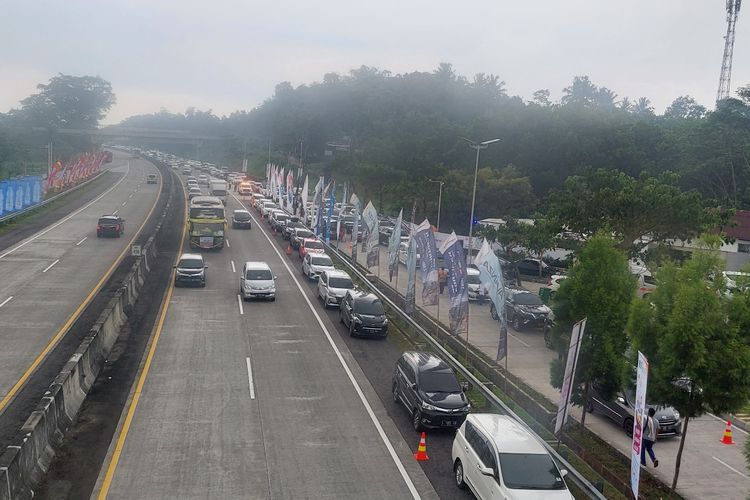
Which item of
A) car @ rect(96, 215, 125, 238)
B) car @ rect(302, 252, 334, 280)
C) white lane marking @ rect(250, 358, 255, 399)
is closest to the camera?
white lane marking @ rect(250, 358, 255, 399)

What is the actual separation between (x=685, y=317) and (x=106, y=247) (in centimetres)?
4055

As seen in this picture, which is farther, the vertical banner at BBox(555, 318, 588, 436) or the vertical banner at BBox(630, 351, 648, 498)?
the vertical banner at BBox(555, 318, 588, 436)

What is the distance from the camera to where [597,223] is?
113ft

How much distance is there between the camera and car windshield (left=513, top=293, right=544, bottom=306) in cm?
3244

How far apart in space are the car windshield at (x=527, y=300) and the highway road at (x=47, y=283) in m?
20.3

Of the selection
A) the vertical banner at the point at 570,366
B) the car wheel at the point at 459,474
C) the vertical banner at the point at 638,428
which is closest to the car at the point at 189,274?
the car wheel at the point at 459,474

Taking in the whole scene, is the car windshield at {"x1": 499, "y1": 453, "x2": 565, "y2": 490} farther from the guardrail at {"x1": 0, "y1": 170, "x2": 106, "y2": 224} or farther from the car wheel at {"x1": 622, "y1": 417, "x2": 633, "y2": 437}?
the guardrail at {"x1": 0, "y1": 170, "x2": 106, "y2": 224}

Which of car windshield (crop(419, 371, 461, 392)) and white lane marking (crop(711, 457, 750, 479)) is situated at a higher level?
car windshield (crop(419, 371, 461, 392))

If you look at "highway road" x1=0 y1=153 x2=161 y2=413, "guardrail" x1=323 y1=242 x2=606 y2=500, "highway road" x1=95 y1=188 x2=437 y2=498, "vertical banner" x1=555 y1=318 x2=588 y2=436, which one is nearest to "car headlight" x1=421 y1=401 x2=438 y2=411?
"highway road" x1=95 y1=188 x2=437 y2=498

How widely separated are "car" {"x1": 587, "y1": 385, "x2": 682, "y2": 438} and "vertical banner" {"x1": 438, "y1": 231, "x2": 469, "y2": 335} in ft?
22.1

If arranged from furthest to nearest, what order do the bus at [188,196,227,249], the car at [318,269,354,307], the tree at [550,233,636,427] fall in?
the bus at [188,196,227,249], the car at [318,269,354,307], the tree at [550,233,636,427]

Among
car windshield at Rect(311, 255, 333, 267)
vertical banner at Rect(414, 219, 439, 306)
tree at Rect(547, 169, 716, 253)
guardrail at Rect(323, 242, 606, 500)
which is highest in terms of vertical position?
tree at Rect(547, 169, 716, 253)

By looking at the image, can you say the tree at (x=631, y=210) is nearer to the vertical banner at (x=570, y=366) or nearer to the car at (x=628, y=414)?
the car at (x=628, y=414)

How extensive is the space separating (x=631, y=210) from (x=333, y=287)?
15.7 meters
